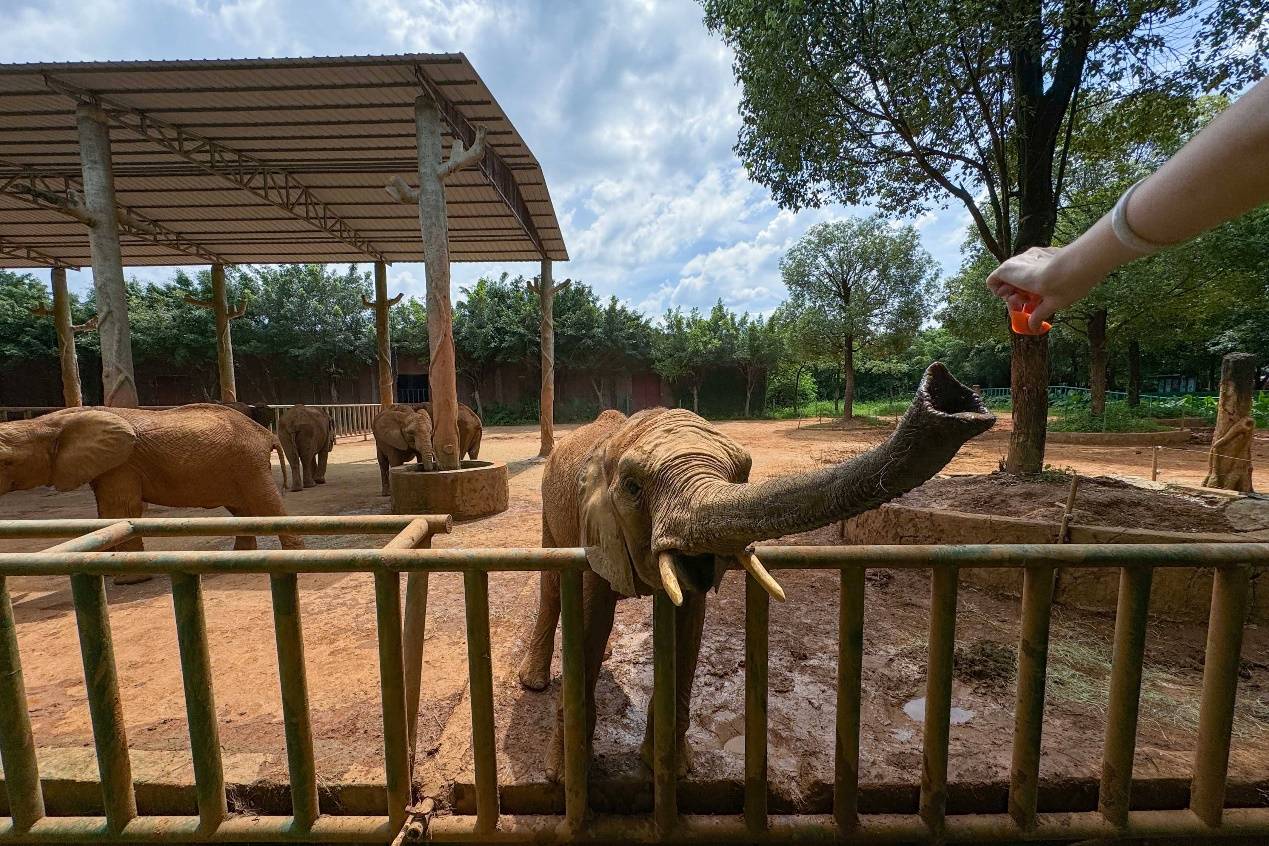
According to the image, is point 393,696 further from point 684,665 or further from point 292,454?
point 292,454

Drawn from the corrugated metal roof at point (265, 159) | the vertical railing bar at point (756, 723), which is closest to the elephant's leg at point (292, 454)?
the corrugated metal roof at point (265, 159)

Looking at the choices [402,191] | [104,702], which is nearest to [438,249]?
[402,191]

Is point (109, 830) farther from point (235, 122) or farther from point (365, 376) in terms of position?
point (365, 376)

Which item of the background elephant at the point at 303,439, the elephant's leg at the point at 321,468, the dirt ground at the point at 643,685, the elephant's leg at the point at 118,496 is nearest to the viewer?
the dirt ground at the point at 643,685

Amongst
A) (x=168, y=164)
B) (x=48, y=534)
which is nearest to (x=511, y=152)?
(x=168, y=164)

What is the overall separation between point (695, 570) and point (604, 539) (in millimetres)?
327

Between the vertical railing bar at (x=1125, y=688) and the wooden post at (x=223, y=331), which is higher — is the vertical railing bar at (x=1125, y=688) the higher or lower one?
the lower one

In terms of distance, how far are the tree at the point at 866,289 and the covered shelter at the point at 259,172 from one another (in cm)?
1287

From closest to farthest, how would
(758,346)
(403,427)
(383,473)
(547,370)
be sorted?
(403,427), (383,473), (547,370), (758,346)

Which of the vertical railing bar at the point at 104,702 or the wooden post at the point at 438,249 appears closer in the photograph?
the vertical railing bar at the point at 104,702

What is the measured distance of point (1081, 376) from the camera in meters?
34.6

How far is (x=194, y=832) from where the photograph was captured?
1770mm

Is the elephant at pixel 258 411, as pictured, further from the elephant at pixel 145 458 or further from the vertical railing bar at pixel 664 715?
the vertical railing bar at pixel 664 715

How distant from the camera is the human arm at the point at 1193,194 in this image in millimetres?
993
